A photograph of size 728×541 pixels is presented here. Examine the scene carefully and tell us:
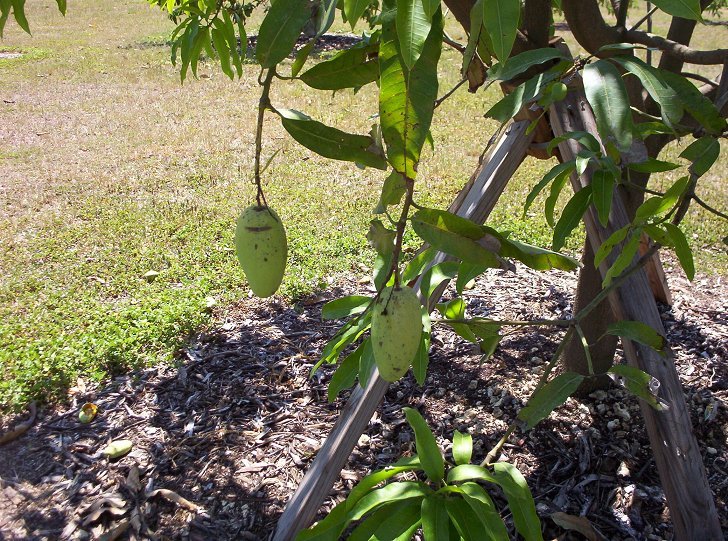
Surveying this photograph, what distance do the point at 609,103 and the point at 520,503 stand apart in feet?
2.72

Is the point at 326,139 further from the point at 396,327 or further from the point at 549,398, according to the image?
the point at 549,398

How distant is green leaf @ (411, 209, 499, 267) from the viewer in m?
0.86

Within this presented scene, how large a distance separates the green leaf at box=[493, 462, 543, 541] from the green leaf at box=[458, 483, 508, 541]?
6cm

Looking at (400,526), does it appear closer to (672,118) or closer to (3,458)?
(672,118)

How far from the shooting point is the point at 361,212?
4727 mm

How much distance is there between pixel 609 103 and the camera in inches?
40.9

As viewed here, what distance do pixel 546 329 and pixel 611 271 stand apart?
1972 mm

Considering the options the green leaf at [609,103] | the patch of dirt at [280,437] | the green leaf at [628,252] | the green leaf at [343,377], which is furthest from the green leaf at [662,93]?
the patch of dirt at [280,437]

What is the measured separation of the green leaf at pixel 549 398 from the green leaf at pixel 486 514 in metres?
0.17

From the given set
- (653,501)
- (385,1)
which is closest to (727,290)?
(653,501)

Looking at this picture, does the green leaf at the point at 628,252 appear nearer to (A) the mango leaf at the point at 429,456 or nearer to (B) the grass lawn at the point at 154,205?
(A) the mango leaf at the point at 429,456

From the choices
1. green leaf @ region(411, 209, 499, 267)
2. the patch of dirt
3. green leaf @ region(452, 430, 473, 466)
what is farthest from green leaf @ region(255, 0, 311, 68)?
the patch of dirt

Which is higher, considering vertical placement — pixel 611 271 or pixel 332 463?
pixel 611 271

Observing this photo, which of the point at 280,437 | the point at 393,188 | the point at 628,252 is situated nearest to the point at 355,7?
the point at 393,188
